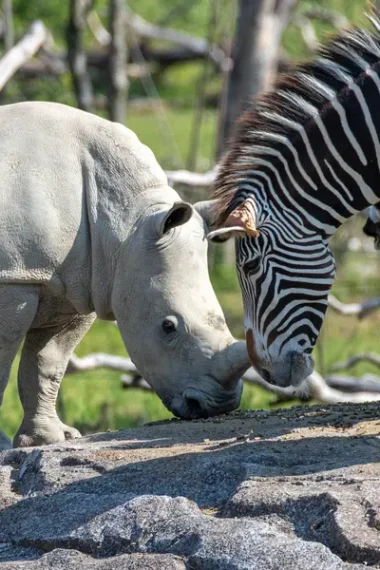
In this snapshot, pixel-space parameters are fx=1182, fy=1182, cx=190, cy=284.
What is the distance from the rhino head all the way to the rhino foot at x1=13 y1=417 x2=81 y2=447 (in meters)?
0.67

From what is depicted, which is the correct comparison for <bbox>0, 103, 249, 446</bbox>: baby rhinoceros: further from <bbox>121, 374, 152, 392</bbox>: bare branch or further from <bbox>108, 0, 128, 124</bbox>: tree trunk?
<bbox>108, 0, 128, 124</bbox>: tree trunk

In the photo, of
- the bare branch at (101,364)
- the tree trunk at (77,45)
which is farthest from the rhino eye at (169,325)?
the tree trunk at (77,45)

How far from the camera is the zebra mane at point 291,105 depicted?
545 centimetres

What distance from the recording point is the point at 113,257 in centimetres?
599

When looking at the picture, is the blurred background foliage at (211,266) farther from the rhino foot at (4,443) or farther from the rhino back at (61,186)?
the rhino foot at (4,443)

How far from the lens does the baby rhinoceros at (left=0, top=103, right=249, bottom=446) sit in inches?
228

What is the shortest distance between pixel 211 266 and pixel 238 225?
7.94m

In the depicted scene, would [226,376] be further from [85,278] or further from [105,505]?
[105,505]

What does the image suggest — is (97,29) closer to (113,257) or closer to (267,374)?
(113,257)

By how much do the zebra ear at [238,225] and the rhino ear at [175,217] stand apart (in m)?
0.60

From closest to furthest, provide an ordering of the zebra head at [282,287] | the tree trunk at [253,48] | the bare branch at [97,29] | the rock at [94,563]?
the rock at [94,563] < the zebra head at [282,287] < the tree trunk at [253,48] < the bare branch at [97,29]

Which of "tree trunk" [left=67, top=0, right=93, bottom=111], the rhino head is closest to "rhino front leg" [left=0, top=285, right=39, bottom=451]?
the rhino head

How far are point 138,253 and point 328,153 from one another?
1147 millimetres

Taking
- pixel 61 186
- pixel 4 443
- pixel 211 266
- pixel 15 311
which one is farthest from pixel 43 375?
pixel 211 266
